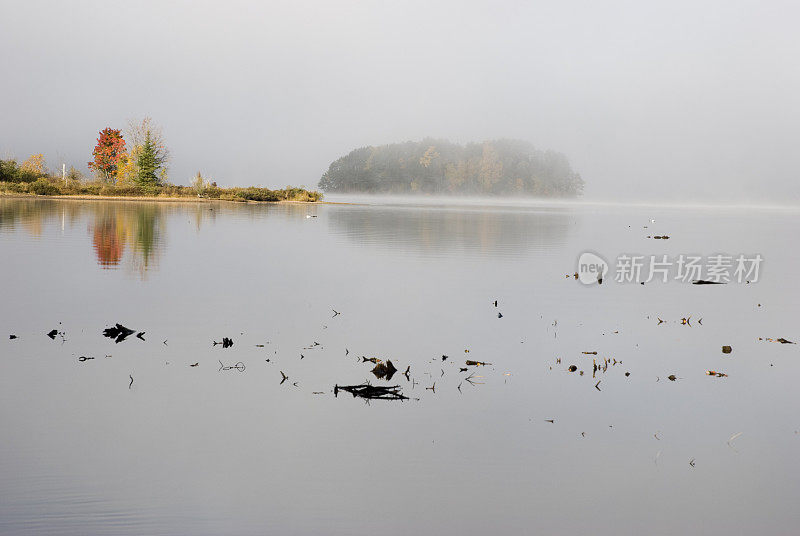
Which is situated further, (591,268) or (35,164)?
(35,164)

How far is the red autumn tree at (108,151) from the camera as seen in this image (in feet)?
201

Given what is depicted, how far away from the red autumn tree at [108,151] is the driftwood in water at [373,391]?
201ft

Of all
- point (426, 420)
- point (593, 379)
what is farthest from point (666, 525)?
point (593, 379)

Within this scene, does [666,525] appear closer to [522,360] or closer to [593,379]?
[593,379]

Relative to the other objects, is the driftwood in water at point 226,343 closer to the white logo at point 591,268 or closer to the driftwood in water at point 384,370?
the driftwood in water at point 384,370

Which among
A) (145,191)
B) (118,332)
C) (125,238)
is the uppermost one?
(145,191)

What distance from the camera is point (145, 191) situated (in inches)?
2207

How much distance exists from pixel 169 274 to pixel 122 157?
52664mm

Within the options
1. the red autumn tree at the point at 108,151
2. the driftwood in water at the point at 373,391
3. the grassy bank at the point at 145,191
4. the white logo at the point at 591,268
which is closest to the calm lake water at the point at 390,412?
the driftwood in water at the point at 373,391

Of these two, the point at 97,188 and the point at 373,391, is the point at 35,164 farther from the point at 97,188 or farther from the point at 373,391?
the point at 373,391

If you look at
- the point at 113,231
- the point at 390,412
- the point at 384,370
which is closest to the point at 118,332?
the point at 384,370

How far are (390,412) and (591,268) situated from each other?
1270 cm

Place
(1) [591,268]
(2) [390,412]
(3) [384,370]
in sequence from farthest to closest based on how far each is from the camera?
1. (1) [591,268]
2. (3) [384,370]
3. (2) [390,412]

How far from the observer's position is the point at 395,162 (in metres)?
166
